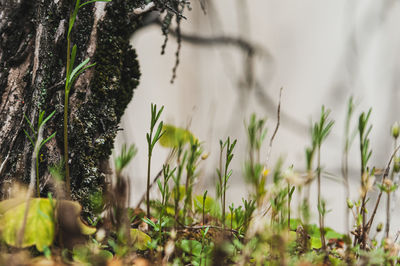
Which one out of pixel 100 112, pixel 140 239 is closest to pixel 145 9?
pixel 100 112

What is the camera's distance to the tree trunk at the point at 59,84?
619 mm

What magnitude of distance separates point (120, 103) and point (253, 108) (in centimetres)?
155

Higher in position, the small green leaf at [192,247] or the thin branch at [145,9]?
the thin branch at [145,9]

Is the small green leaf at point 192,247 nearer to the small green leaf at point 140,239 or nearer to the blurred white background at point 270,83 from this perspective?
the small green leaf at point 140,239

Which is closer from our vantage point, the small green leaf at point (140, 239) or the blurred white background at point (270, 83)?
the small green leaf at point (140, 239)

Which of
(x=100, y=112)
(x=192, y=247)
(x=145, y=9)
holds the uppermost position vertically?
(x=145, y=9)

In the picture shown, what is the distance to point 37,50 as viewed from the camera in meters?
0.62

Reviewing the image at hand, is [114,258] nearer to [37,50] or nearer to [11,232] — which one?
[11,232]

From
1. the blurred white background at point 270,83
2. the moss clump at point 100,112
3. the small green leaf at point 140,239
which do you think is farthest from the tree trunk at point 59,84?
the blurred white background at point 270,83

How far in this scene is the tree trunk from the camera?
62cm

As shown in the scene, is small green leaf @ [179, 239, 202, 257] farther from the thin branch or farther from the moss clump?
the thin branch

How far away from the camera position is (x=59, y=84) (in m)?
0.65

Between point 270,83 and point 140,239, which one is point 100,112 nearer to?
point 140,239

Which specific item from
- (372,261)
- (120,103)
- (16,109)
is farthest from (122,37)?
(372,261)
